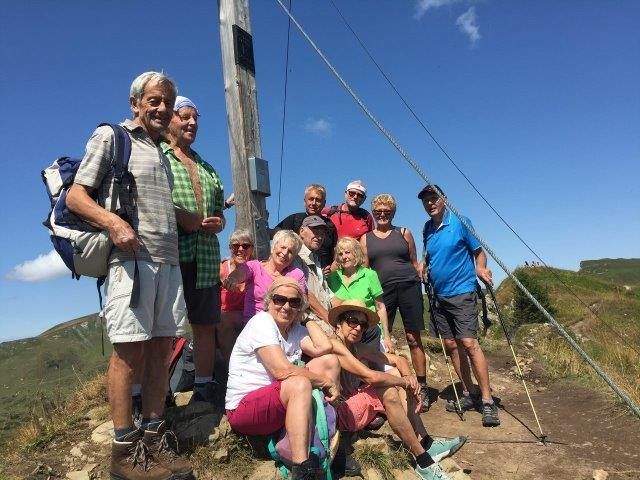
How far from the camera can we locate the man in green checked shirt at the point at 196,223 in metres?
3.89

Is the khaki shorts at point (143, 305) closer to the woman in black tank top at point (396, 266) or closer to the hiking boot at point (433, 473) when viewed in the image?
the hiking boot at point (433, 473)

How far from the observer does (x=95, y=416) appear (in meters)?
4.75

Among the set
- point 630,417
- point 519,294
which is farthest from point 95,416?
point 519,294

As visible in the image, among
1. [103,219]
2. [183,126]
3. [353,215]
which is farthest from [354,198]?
[103,219]

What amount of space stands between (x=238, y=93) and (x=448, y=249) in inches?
117

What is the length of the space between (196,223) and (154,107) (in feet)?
3.14

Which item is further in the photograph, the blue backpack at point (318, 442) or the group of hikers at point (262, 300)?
the blue backpack at point (318, 442)

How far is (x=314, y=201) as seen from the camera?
5.88 meters

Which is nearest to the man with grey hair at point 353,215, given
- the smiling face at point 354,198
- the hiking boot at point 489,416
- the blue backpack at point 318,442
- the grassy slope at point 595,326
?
the smiling face at point 354,198

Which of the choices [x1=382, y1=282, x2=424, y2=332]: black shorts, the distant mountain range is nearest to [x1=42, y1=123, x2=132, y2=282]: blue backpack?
the distant mountain range

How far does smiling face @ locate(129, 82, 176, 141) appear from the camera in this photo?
10.6 ft

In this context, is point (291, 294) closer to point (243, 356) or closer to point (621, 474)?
point (243, 356)

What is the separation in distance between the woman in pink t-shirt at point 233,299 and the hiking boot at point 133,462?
1.79 metres

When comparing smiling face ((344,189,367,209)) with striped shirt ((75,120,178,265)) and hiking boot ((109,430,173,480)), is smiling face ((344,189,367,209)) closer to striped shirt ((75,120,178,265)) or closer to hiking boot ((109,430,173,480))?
striped shirt ((75,120,178,265))
